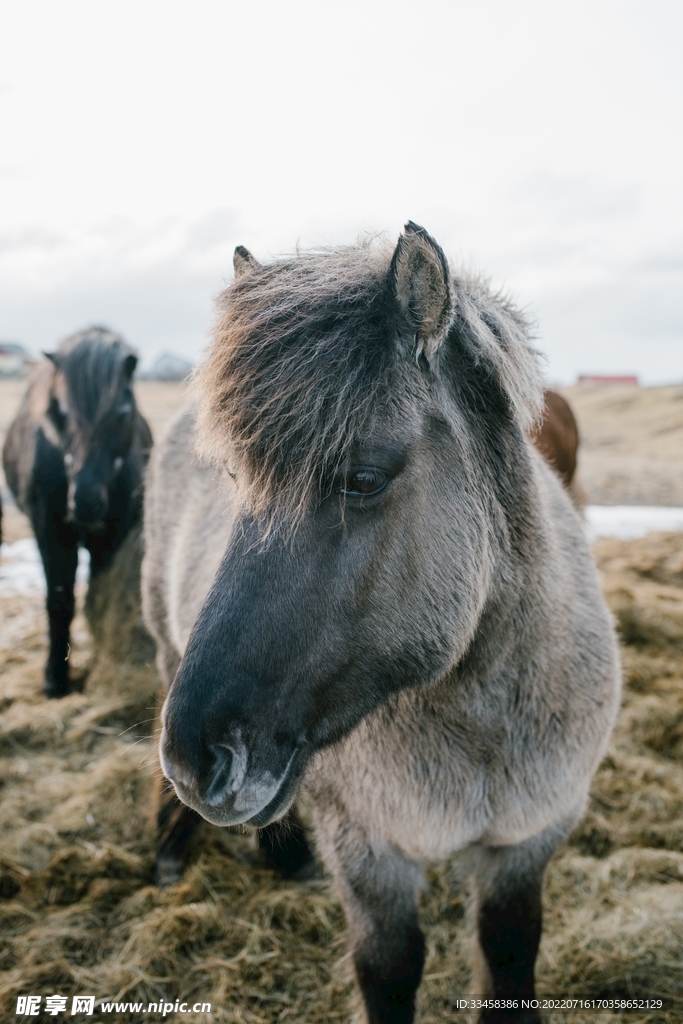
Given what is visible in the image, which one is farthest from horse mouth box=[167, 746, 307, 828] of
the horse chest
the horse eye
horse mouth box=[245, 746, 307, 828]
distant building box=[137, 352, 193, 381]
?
distant building box=[137, 352, 193, 381]

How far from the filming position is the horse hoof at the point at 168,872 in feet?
11.3

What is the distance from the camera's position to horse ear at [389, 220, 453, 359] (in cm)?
156

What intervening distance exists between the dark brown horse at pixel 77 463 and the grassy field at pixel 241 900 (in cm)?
130

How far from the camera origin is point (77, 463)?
A: 5090 mm

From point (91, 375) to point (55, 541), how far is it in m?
1.47

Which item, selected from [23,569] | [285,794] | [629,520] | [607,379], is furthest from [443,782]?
[607,379]

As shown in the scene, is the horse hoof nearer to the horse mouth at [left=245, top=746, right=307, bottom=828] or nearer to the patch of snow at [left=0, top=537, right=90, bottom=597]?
the horse mouth at [left=245, top=746, right=307, bottom=828]

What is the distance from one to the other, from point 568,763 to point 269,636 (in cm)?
130

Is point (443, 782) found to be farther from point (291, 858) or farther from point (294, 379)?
point (291, 858)

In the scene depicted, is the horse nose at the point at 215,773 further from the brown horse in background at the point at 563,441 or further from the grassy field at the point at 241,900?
the brown horse in background at the point at 563,441

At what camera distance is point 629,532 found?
8.46 meters

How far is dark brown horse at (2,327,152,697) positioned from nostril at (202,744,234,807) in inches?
151

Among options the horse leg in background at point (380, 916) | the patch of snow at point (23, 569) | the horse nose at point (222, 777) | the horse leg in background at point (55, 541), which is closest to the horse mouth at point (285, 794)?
the horse nose at point (222, 777)

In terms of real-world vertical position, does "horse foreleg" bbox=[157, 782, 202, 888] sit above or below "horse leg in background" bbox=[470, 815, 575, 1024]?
below
